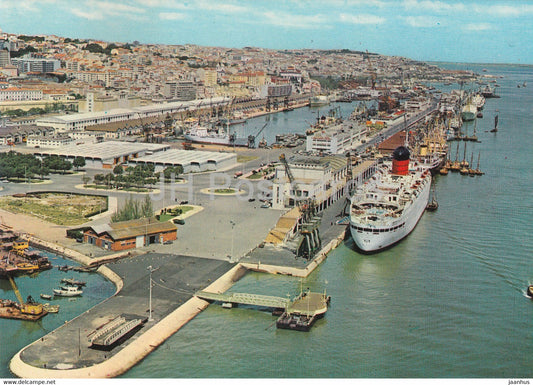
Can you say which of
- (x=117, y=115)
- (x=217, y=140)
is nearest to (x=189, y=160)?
(x=217, y=140)

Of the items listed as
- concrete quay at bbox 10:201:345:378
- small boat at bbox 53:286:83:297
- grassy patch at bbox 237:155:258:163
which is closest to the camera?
concrete quay at bbox 10:201:345:378

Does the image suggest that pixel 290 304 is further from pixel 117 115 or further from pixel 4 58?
pixel 4 58

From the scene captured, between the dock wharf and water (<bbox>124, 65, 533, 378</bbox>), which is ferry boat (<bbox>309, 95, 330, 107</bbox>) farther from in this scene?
the dock wharf

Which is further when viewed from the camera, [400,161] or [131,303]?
[400,161]

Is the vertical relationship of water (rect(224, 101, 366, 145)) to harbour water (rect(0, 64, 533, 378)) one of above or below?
above

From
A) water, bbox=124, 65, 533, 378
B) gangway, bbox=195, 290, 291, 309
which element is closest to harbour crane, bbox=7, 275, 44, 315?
water, bbox=124, 65, 533, 378

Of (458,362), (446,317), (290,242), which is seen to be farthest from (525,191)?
(458,362)
